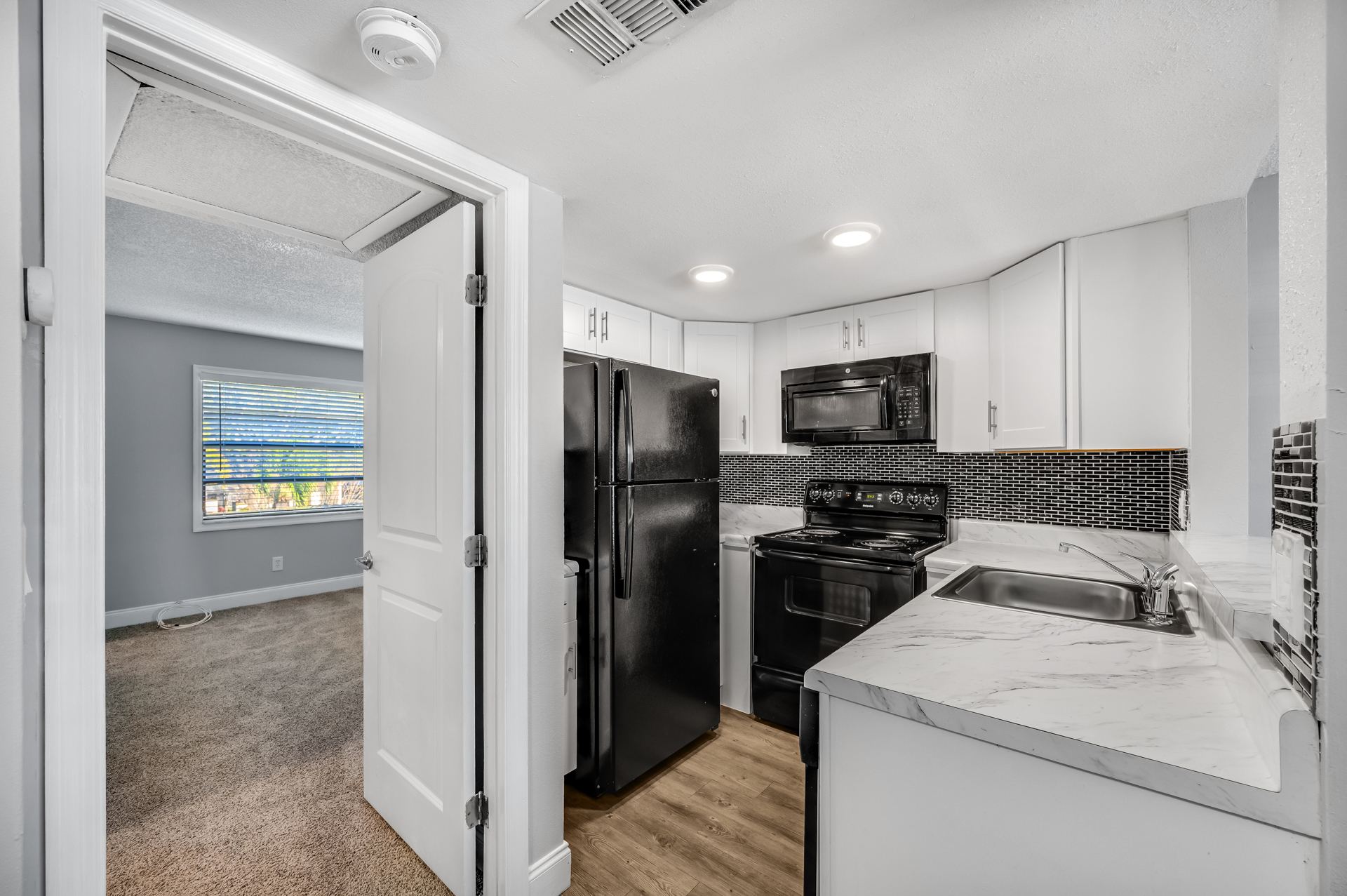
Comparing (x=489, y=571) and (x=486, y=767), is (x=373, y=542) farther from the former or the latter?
(x=486, y=767)

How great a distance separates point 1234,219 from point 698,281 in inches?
73.3

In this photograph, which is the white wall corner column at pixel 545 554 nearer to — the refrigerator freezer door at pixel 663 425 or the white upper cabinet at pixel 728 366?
the refrigerator freezer door at pixel 663 425

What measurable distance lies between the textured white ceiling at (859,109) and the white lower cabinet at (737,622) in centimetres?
161

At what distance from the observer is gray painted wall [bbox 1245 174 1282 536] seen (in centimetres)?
179

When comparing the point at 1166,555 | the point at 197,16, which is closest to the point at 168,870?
the point at 197,16

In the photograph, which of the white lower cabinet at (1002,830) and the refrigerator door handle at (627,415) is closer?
the white lower cabinet at (1002,830)

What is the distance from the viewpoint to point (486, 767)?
1.65 meters

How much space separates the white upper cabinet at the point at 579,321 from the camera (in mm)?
2658

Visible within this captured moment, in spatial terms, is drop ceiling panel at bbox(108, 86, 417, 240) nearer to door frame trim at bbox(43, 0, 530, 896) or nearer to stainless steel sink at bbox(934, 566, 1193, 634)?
door frame trim at bbox(43, 0, 530, 896)

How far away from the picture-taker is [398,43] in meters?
1.08

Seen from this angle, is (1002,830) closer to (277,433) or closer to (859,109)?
(859,109)

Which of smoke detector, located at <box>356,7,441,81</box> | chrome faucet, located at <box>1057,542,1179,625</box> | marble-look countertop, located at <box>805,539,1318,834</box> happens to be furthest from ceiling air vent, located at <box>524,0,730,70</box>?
chrome faucet, located at <box>1057,542,1179,625</box>

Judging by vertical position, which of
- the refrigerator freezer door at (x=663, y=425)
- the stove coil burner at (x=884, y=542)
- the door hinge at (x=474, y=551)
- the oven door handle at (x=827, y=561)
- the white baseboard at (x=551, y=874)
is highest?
the refrigerator freezer door at (x=663, y=425)

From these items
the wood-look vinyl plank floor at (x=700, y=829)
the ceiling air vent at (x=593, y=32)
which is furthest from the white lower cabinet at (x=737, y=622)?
the ceiling air vent at (x=593, y=32)
